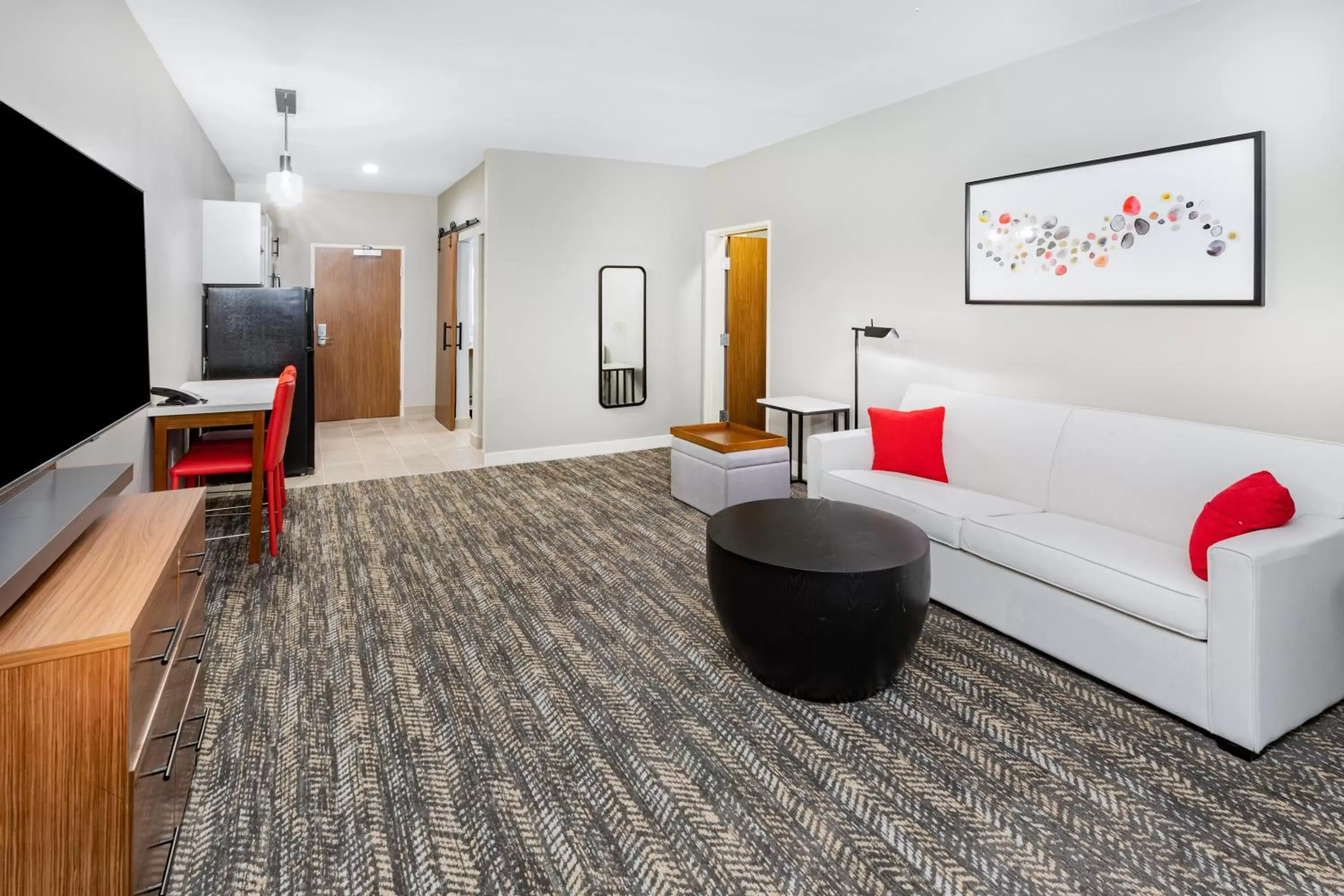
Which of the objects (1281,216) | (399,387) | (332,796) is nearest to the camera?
(332,796)

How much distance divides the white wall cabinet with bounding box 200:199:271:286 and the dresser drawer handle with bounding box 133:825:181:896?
4.53m

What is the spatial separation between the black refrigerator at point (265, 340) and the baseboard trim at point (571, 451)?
54.9 inches

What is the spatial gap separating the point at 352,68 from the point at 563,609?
3.08m

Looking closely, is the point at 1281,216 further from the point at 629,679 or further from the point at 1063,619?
the point at 629,679

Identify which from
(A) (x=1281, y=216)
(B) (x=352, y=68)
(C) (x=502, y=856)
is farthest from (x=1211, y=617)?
(B) (x=352, y=68)

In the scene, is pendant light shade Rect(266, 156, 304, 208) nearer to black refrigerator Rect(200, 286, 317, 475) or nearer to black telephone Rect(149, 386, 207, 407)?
black refrigerator Rect(200, 286, 317, 475)

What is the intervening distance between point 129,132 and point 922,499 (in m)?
3.88

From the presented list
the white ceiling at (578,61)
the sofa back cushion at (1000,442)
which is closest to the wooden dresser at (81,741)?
the white ceiling at (578,61)

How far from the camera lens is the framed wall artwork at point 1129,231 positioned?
288cm

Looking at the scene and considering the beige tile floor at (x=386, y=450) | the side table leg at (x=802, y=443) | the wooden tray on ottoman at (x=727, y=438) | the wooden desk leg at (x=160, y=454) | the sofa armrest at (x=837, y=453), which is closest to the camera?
the wooden desk leg at (x=160, y=454)

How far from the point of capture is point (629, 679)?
2.52 metres

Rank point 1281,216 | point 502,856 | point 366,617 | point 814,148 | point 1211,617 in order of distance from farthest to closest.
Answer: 1. point 814,148
2. point 366,617
3. point 1281,216
4. point 1211,617
5. point 502,856

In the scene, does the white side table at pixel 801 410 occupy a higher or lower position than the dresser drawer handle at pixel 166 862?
higher

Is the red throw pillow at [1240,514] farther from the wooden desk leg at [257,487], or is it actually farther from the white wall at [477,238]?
the white wall at [477,238]
